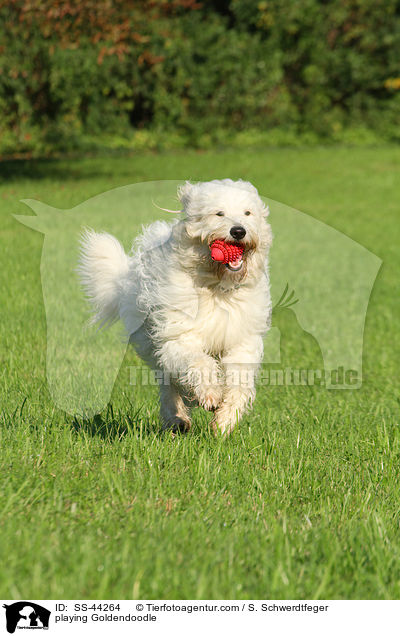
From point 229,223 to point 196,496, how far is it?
1.49 m

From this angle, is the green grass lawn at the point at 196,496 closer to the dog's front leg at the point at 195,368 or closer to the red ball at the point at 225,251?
the dog's front leg at the point at 195,368

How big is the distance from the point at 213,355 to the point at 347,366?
3.51 m

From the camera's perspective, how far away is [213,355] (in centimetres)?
477

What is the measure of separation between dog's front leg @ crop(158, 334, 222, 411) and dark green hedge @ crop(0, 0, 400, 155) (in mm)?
17035

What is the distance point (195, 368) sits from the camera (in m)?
4.45

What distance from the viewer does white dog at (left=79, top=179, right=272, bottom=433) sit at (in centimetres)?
Result: 440

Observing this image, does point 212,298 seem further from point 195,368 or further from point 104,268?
point 104,268

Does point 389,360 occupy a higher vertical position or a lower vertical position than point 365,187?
lower

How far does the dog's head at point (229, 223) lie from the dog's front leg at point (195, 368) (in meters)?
0.46

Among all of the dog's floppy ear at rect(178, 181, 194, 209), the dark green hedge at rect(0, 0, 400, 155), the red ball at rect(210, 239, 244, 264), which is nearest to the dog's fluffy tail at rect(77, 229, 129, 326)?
the dog's floppy ear at rect(178, 181, 194, 209)

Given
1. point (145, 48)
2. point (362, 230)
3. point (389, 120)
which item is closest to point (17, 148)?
point (145, 48)

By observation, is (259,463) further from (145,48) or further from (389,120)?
(389,120)
